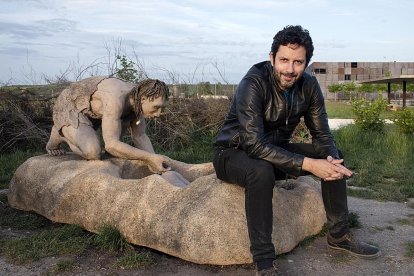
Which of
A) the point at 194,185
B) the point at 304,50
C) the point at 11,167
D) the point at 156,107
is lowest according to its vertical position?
the point at 11,167

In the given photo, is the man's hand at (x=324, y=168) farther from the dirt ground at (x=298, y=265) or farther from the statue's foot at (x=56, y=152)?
the statue's foot at (x=56, y=152)

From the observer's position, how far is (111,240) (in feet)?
12.3

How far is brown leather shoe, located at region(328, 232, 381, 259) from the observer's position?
3.56 meters

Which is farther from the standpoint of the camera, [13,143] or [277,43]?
[13,143]

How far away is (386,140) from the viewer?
30.4ft

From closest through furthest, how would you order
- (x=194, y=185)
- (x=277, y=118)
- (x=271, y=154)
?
(x=271, y=154) < (x=277, y=118) < (x=194, y=185)

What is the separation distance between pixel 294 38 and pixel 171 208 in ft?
5.05

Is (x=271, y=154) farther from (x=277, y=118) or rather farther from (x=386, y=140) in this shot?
(x=386, y=140)

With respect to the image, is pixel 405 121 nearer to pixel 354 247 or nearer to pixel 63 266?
pixel 354 247

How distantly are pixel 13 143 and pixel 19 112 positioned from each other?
705 mm

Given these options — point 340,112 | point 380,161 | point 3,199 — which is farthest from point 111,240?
point 340,112

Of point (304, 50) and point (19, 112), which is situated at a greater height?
point (304, 50)

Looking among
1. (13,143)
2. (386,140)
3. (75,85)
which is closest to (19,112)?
(13,143)

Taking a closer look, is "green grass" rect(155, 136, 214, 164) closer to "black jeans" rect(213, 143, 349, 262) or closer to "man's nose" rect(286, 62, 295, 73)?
"black jeans" rect(213, 143, 349, 262)
